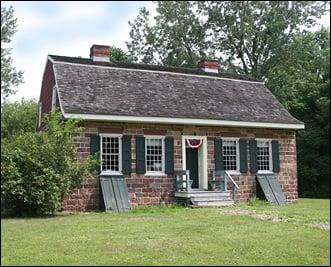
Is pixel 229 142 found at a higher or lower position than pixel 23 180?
higher

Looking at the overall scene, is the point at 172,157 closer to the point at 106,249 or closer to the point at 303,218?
the point at 303,218

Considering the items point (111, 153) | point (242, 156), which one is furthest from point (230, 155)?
point (111, 153)

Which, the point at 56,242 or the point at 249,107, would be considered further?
the point at 249,107

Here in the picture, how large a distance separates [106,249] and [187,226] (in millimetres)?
3317

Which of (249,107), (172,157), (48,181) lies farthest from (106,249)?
(249,107)

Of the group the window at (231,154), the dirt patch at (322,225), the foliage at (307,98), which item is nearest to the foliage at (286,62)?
the foliage at (307,98)

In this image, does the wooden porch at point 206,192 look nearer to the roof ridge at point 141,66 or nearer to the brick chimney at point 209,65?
the roof ridge at point 141,66

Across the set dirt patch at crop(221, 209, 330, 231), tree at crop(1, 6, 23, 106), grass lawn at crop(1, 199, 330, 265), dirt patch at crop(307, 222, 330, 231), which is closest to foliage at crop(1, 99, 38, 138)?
tree at crop(1, 6, 23, 106)

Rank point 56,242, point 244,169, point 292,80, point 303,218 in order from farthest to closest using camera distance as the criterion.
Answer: point 292,80
point 244,169
point 303,218
point 56,242

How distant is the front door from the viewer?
18.6 meters

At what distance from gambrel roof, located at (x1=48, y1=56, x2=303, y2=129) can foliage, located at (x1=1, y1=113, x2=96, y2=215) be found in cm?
191

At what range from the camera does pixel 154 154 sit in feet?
58.3

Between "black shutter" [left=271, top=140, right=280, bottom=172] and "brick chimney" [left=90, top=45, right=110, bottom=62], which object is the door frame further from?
"brick chimney" [left=90, top=45, right=110, bottom=62]

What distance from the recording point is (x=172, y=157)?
1784 cm
